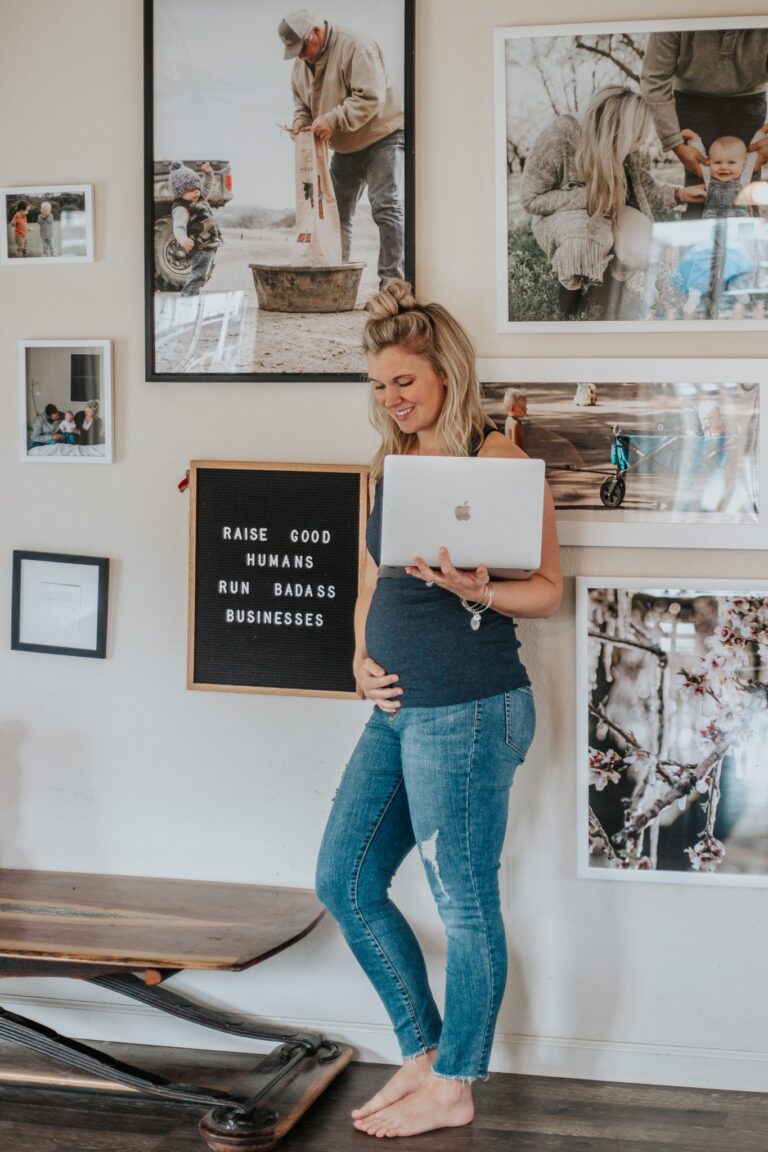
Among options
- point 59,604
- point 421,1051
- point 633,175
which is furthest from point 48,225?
point 421,1051

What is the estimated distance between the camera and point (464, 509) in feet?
6.12

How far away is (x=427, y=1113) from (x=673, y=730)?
2.79 feet

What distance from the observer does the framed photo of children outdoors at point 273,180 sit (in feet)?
7.55

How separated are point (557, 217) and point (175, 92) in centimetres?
83

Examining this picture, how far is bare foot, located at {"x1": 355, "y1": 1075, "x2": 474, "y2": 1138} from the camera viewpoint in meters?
2.05

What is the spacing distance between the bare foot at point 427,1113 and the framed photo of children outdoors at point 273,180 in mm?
1369

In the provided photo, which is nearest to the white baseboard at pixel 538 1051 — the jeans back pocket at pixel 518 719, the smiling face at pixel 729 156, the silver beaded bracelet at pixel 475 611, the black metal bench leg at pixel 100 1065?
the black metal bench leg at pixel 100 1065

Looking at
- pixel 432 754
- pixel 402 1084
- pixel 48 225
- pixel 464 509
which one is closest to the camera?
pixel 464 509

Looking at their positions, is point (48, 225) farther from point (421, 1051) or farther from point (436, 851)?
point (421, 1051)

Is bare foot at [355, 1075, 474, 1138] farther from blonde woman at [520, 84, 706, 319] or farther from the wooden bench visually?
blonde woman at [520, 84, 706, 319]

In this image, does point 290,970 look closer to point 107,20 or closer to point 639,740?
point 639,740

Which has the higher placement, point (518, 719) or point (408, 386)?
point (408, 386)

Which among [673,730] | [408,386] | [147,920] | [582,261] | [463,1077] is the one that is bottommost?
[463,1077]

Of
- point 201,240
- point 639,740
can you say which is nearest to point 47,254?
point 201,240
